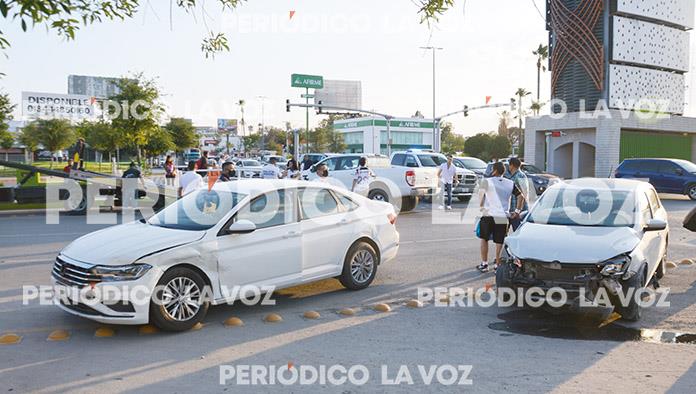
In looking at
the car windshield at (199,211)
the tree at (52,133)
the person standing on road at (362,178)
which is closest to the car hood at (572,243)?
the car windshield at (199,211)

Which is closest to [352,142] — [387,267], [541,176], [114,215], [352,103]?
[352,103]

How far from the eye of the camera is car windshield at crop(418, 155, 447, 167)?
70.0 ft

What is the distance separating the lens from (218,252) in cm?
681

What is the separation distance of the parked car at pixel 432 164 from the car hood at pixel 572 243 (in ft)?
39.2

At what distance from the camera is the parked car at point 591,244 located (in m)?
6.80

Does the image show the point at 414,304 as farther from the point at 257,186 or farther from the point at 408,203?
the point at 408,203

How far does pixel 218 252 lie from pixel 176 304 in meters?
0.71

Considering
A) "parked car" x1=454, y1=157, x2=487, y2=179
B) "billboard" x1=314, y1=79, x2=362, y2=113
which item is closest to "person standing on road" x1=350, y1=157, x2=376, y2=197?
"parked car" x1=454, y1=157, x2=487, y2=179

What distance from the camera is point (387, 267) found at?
10289mm

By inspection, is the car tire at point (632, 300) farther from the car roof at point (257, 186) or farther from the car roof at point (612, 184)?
the car roof at point (257, 186)

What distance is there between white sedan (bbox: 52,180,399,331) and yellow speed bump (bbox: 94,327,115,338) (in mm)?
238

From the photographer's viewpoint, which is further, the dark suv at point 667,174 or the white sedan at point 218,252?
the dark suv at point 667,174

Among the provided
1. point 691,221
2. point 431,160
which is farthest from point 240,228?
point 431,160

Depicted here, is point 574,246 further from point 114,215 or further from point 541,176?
point 541,176
